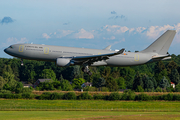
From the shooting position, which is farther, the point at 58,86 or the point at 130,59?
the point at 58,86

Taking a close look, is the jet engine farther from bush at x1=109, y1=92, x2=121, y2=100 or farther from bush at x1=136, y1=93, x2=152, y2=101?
bush at x1=136, y1=93, x2=152, y2=101

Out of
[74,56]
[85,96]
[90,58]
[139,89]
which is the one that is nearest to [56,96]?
[85,96]

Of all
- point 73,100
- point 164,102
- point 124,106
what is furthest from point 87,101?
point 164,102

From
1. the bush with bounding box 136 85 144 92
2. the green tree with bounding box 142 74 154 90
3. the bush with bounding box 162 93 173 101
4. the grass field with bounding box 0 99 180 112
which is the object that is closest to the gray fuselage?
the grass field with bounding box 0 99 180 112

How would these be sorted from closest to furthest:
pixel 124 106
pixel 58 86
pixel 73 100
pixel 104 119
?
pixel 104 119 < pixel 124 106 < pixel 73 100 < pixel 58 86

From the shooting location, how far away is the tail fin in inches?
2776

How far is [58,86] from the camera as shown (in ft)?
488

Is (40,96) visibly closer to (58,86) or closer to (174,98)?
(58,86)

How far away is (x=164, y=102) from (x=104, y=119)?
59225 mm

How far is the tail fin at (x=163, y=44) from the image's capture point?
231 ft

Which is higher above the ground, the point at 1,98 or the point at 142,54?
the point at 142,54

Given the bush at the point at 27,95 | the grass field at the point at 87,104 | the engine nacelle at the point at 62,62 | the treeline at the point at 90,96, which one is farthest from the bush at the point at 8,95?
the engine nacelle at the point at 62,62

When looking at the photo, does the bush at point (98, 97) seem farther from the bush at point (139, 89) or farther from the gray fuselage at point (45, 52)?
the gray fuselage at point (45, 52)

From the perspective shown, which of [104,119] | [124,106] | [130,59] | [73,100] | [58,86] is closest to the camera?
[104,119]
